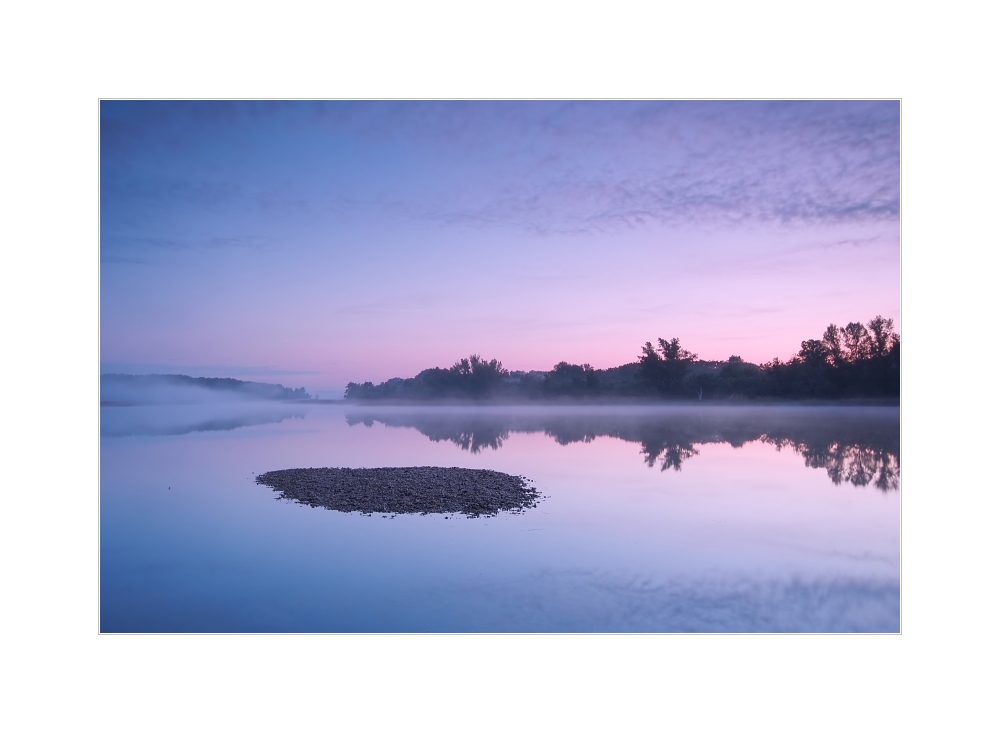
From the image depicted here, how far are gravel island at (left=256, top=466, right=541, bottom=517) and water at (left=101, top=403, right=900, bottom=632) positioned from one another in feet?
1.49

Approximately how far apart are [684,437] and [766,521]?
15.2 meters

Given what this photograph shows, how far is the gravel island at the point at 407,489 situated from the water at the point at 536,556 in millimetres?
453

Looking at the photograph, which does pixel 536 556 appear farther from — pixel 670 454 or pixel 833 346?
pixel 833 346

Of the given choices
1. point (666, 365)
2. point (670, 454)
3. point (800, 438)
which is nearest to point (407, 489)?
point (670, 454)

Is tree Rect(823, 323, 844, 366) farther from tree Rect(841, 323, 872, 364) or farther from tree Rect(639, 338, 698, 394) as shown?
tree Rect(639, 338, 698, 394)

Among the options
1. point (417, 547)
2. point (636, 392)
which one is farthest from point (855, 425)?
point (417, 547)

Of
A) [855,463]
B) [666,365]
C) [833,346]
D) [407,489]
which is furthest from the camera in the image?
[666,365]

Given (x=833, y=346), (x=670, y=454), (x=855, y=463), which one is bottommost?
(x=670, y=454)

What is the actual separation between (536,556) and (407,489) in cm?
469

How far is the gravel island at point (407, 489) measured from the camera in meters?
10.4

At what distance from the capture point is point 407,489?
11578 millimetres
